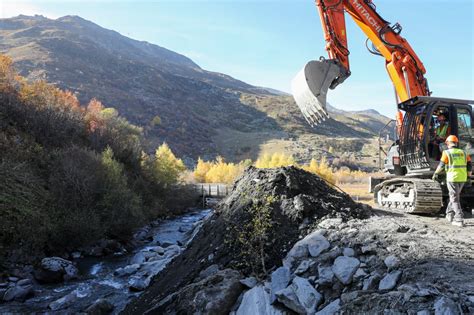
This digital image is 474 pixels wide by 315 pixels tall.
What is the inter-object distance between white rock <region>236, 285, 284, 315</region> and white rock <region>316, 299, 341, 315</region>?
0.61 metres

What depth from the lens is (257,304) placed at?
4.80 meters

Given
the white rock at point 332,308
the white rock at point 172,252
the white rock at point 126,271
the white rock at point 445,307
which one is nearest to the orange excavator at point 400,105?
the white rock at point 332,308

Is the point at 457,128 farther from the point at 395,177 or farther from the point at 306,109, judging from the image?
the point at 306,109

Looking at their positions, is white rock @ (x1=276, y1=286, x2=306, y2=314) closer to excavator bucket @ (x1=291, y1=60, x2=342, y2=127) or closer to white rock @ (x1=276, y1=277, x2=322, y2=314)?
white rock @ (x1=276, y1=277, x2=322, y2=314)

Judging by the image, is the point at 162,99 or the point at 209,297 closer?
the point at 209,297

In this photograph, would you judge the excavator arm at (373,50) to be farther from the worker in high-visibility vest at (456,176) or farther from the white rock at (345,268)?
the white rock at (345,268)

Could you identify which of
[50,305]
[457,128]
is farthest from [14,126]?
[457,128]

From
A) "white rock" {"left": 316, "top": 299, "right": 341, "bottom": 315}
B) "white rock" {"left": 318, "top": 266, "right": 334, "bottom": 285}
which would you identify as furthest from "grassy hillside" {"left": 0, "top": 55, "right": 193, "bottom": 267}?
"white rock" {"left": 316, "top": 299, "right": 341, "bottom": 315}

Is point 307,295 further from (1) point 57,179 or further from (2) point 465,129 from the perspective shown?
(1) point 57,179

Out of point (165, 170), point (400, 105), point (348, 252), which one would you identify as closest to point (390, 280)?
point (348, 252)

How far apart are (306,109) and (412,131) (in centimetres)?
310

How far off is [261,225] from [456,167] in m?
4.76

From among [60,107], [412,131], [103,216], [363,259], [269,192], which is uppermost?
[60,107]

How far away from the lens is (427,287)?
12.2ft
